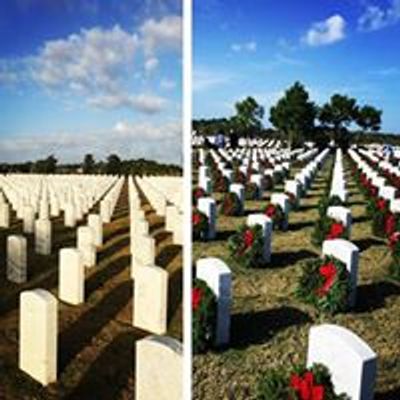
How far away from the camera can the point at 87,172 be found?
17.0m

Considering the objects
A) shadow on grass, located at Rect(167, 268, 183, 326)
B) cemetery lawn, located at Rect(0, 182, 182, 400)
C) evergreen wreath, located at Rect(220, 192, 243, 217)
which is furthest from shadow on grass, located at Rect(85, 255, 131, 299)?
evergreen wreath, located at Rect(220, 192, 243, 217)

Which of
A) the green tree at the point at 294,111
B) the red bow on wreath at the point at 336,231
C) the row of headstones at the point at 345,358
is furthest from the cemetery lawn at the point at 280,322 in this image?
the green tree at the point at 294,111

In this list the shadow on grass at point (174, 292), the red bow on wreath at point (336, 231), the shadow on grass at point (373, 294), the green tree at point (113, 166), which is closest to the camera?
the shadow on grass at point (174, 292)

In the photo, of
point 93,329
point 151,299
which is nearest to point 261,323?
point 151,299

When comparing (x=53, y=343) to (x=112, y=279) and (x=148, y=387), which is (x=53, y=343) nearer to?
(x=148, y=387)

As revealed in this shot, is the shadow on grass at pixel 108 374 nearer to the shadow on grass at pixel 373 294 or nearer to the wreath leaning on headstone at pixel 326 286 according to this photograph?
the wreath leaning on headstone at pixel 326 286

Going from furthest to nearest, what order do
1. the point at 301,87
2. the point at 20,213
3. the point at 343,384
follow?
the point at 301,87
the point at 20,213
the point at 343,384

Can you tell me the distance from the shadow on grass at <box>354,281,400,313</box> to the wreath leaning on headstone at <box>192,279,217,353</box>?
3.71 feet

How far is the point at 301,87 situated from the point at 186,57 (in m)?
9.31

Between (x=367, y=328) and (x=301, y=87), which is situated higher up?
(x=301, y=87)

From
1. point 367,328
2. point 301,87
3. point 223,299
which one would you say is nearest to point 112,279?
point 223,299

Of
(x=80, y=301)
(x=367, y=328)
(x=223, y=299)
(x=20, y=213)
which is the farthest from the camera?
(x=20, y=213)

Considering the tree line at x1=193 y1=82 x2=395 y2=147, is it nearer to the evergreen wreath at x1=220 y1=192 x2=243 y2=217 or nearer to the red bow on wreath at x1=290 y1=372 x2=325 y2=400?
the evergreen wreath at x1=220 y1=192 x2=243 y2=217

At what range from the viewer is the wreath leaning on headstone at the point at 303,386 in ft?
7.52
